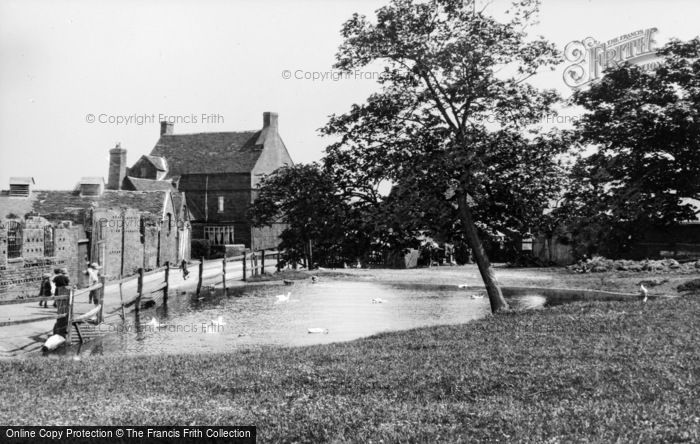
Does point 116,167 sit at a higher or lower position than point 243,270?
higher

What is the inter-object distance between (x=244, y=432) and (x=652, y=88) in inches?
716

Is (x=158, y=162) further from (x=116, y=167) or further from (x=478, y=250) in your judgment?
(x=478, y=250)

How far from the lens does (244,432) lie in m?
7.88

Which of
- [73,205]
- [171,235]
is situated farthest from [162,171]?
[73,205]

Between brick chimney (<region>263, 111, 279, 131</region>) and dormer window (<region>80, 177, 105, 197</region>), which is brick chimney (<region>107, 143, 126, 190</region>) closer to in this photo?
dormer window (<region>80, 177, 105, 197</region>)

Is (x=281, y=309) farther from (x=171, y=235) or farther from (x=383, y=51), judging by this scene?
(x=171, y=235)

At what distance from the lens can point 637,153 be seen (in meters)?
20.8

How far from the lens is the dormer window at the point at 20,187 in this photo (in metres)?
40.8

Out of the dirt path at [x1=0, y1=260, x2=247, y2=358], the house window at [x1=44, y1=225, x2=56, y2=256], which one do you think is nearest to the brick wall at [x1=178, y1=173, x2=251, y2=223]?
the dirt path at [x1=0, y1=260, x2=247, y2=358]

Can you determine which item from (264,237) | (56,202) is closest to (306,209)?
(56,202)

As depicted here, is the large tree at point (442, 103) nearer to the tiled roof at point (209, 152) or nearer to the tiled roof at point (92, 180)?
the tiled roof at point (92, 180)

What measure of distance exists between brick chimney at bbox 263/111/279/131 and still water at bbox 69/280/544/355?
38.6 metres

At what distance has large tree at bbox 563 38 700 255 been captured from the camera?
19.9m

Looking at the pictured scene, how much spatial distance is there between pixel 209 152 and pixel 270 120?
7165 millimetres
